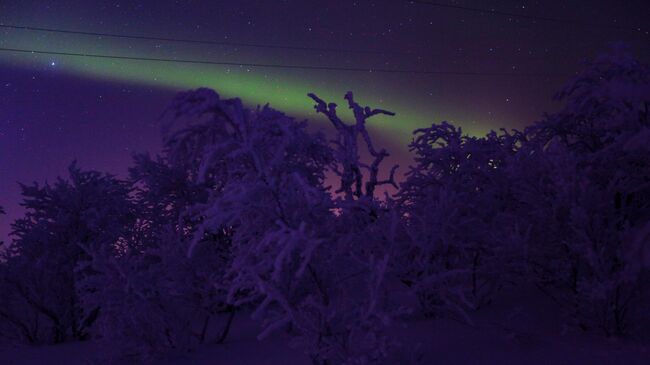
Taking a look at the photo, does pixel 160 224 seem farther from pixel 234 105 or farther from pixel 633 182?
pixel 633 182

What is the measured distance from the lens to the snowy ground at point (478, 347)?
7.25 metres

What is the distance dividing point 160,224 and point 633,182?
13.3 m

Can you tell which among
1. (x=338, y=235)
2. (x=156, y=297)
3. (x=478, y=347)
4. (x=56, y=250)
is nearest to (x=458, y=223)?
(x=478, y=347)

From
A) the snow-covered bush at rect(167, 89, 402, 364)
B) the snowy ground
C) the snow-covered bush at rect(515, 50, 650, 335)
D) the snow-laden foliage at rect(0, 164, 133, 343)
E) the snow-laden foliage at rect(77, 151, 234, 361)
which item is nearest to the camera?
the snow-covered bush at rect(167, 89, 402, 364)

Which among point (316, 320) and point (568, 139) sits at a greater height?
point (568, 139)

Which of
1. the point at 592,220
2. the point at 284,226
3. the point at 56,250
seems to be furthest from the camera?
the point at 56,250

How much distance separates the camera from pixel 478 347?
788cm

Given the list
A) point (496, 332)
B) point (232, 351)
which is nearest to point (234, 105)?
point (232, 351)

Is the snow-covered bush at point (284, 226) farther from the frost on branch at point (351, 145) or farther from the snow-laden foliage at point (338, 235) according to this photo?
the frost on branch at point (351, 145)

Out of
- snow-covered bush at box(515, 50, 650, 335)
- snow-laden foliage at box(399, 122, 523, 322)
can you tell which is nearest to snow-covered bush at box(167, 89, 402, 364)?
snow-laden foliage at box(399, 122, 523, 322)

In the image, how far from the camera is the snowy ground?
286 inches

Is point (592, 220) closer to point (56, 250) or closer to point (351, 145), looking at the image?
point (351, 145)

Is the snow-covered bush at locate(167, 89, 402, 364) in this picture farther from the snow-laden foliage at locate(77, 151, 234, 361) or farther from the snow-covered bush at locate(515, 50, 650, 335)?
the snow-covered bush at locate(515, 50, 650, 335)

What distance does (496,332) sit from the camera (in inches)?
338
